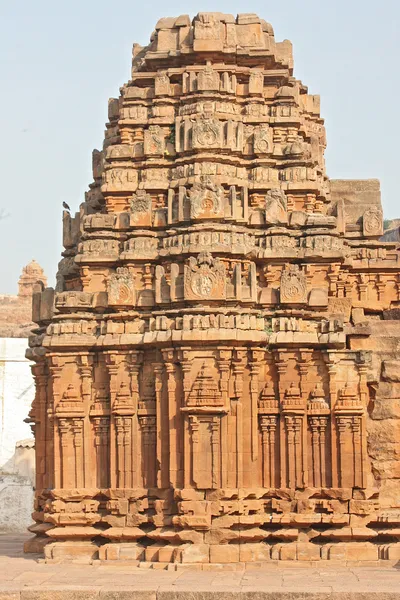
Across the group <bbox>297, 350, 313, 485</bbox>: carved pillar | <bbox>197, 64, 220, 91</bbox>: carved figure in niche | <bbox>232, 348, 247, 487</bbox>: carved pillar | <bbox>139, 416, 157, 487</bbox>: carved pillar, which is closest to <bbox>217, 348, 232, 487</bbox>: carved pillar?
<bbox>232, 348, 247, 487</bbox>: carved pillar

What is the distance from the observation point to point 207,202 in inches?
1124

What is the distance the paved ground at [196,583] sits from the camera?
23.5m

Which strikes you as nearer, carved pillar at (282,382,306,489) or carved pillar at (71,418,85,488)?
carved pillar at (282,382,306,489)

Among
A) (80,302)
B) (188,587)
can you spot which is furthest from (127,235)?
(188,587)

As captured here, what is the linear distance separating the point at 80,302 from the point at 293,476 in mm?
5747

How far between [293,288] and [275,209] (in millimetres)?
1922

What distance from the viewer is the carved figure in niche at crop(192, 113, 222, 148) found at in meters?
29.4

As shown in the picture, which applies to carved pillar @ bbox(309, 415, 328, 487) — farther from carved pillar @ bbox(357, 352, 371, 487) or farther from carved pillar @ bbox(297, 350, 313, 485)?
carved pillar @ bbox(357, 352, 371, 487)

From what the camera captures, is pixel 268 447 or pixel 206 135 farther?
pixel 206 135

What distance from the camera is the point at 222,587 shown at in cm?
2408

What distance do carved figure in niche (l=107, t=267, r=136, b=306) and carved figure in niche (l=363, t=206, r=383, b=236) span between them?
615 centimetres

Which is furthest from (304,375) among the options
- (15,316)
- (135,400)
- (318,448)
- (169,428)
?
(15,316)

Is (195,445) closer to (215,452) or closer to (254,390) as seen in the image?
(215,452)

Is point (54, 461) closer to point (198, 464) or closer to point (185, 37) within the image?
point (198, 464)
